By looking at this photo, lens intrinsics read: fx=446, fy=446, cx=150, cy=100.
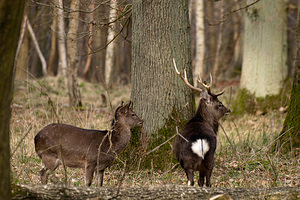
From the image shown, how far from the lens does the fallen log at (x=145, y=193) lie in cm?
369

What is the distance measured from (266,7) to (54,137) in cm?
787

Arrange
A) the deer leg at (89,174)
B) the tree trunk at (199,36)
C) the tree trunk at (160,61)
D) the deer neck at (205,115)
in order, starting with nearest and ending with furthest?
the deer leg at (89,174) → the deer neck at (205,115) → the tree trunk at (160,61) → the tree trunk at (199,36)

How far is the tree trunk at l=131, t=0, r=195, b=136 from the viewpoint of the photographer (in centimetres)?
647

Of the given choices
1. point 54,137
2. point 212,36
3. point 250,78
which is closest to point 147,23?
point 54,137

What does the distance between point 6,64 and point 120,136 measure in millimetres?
3099

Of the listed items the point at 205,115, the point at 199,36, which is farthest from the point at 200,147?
the point at 199,36

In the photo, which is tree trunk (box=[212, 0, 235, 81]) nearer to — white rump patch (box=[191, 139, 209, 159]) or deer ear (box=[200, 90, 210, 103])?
deer ear (box=[200, 90, 210, 103])

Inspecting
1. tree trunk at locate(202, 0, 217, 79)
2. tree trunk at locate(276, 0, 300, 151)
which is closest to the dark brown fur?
tree trunk at locate(276, 0, 300, 151)

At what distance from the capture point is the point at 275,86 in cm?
1145

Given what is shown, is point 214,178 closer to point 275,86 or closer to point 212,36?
point 275,86

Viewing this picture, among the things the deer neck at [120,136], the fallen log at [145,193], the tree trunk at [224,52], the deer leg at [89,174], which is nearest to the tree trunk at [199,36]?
the tree trunk at [224,52]

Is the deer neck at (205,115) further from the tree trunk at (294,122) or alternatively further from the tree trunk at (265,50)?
the tree trunk at (265,50)

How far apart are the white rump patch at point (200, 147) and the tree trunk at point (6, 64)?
99.3 inches

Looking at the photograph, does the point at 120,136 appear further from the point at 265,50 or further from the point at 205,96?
the point at 265,50
